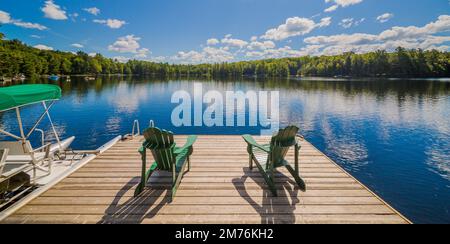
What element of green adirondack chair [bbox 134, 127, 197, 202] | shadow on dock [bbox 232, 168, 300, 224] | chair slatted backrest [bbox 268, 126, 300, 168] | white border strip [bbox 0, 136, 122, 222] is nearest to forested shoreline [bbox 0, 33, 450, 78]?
white border strip [bbox 0, 136, 122, 222]

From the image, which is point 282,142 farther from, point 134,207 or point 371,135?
point 371,135

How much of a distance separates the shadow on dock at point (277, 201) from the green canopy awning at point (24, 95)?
14.2ft

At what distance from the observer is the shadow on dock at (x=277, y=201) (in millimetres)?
3295

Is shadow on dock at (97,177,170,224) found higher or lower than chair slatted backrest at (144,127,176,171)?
lower

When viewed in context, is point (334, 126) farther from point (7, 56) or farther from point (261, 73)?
point (261, 73)

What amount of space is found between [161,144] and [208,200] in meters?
1.23

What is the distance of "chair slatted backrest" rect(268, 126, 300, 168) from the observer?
4051mm

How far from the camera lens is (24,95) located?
446 cm

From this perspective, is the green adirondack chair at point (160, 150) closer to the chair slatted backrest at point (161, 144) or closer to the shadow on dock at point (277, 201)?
the chair slatted backrest at point (161, 144)

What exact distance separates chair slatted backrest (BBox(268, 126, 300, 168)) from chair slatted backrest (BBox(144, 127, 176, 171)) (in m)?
1.79

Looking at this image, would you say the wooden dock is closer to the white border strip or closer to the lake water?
the white border strip

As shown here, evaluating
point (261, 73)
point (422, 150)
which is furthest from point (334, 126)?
point (261, 73)

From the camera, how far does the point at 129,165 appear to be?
5316 mm
